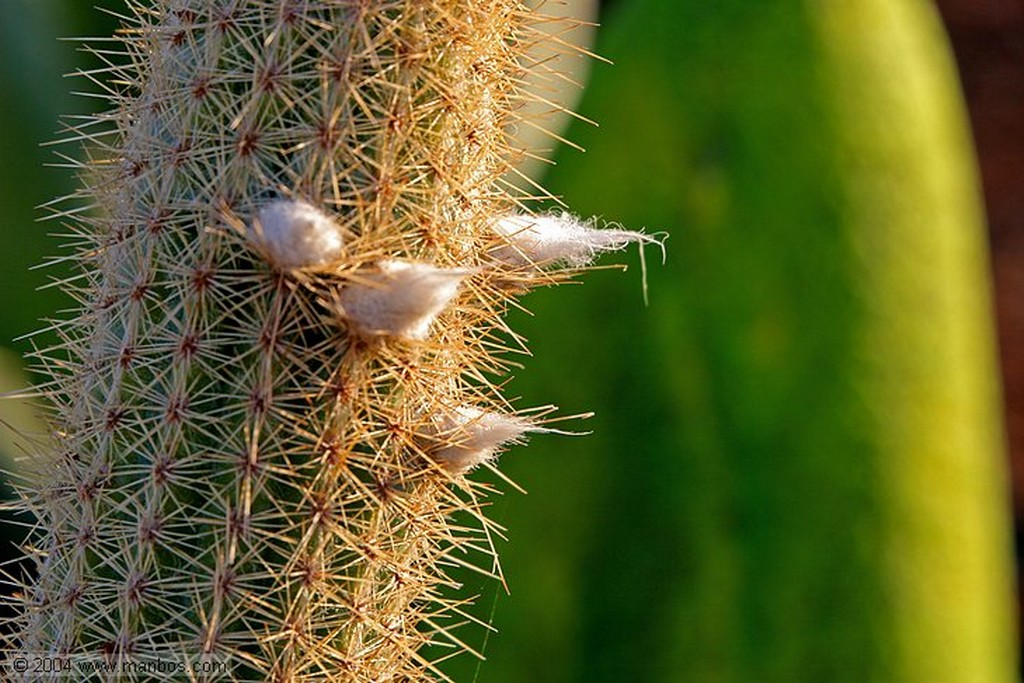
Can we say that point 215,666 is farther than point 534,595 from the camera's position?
No

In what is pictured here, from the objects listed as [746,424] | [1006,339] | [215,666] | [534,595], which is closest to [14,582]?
[215,666]

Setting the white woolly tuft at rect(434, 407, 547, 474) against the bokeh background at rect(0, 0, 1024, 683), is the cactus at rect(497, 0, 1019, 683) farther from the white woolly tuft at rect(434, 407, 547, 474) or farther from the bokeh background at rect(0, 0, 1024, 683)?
the white woolly tuft at rect(434, 407, 547, 474)

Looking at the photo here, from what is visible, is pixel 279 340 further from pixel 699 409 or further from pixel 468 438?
pixel 699 409

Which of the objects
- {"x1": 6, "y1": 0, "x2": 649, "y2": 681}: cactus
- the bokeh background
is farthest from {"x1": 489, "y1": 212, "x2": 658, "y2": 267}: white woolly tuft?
the bokeh background

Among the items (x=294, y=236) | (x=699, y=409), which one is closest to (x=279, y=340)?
(x=294, y=236)

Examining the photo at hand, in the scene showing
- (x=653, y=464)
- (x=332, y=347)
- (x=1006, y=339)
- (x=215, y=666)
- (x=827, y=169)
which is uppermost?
(x=332, y=347)

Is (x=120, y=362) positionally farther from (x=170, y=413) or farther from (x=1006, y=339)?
(x=1006, y=339)
